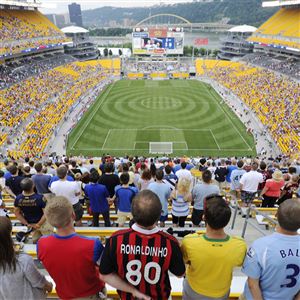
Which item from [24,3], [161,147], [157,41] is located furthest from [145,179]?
[157,41]

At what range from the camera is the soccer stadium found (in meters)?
3.28

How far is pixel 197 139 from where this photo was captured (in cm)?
3403

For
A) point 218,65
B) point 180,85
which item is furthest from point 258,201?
point 218,65

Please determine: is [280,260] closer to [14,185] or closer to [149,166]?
[14,185]

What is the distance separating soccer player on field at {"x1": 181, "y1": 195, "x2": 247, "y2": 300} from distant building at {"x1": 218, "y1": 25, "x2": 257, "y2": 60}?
264 ft

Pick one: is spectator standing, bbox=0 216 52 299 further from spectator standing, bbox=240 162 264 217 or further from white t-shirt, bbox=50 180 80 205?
spectator standing, bbox=240 162 264 217

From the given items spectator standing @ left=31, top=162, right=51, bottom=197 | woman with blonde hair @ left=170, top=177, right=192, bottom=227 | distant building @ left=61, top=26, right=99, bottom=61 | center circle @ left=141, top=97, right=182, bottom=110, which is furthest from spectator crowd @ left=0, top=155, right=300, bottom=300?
distant building @ left=61, top=26, right=99, bottom=61

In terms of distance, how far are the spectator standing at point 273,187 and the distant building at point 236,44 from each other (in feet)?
247

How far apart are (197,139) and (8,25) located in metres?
41.3

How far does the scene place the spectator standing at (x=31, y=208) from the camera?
5555mm

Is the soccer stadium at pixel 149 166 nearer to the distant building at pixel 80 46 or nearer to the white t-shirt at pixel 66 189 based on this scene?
the white t-shirt at pixel 66 189

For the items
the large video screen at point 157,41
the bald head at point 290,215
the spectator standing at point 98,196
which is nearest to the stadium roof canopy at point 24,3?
the large video screen at point 157,41

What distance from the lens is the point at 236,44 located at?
78500mm

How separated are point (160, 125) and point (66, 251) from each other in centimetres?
3560
